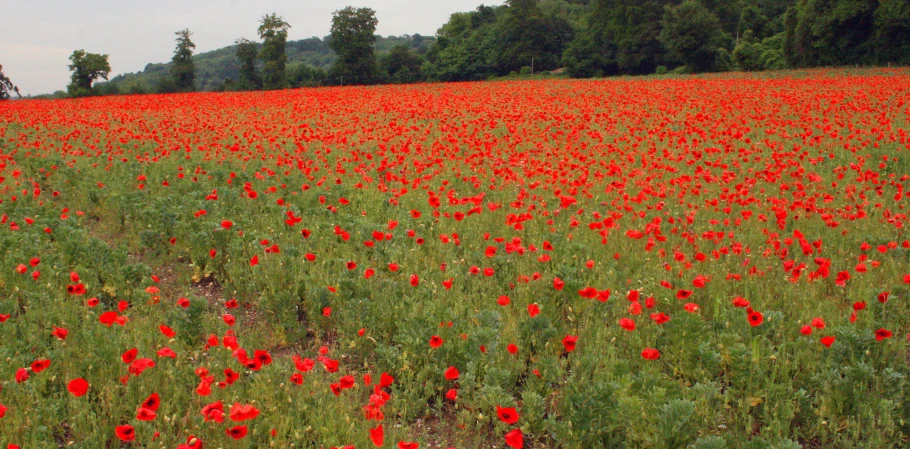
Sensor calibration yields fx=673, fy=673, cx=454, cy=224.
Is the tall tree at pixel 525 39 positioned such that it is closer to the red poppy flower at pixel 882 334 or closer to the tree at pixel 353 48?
the tree at pixel 353 48

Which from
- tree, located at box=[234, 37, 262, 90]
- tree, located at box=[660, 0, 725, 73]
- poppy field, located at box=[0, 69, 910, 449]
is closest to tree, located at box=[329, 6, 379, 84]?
tree, located at box=[234, 37, 262, 90]

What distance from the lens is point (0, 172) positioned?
985cm

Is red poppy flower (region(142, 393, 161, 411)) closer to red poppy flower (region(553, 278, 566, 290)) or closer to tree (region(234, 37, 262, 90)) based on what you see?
red poppy flower (region(553, 278, 566, 290))

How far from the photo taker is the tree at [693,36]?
46.0 meters

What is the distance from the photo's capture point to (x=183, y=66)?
181 feet

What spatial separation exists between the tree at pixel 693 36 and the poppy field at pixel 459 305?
38770mm

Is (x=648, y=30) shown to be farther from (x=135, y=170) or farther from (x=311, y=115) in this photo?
(x=135, y=170)

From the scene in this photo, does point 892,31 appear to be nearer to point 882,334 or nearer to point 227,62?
point 882,334

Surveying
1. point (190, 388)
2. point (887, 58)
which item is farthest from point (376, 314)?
point (887, 58)

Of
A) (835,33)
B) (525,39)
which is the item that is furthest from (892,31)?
(525,39)

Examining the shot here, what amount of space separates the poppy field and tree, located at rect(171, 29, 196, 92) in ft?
157

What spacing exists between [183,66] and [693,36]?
3960 centimetres

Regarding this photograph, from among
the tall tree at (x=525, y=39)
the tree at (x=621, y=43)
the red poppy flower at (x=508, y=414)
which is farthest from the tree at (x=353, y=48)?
the red poppy flower at (x=508, y=414)

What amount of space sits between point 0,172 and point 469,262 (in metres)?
8.03
